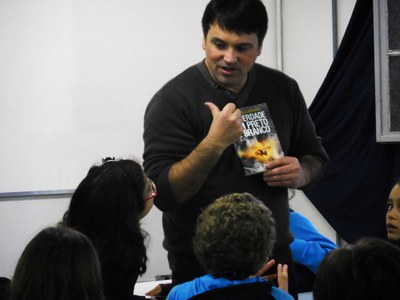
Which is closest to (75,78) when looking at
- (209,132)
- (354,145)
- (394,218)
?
(354,145)

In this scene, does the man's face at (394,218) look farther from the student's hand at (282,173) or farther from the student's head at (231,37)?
the student's head at (231,37)

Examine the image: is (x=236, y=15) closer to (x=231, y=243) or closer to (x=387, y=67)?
(x=231, y=243)

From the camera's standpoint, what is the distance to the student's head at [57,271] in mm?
1508

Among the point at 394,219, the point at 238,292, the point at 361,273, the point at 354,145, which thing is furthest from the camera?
the point at 354,145

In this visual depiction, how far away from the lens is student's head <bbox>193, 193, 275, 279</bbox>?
192 cm

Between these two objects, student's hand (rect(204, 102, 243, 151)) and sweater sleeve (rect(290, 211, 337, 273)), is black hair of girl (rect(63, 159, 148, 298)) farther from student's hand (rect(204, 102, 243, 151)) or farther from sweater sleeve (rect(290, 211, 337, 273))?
sweater sleeve (rect(290, 211, 337, 273))

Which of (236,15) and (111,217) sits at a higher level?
(236,15)

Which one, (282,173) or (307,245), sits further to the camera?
(307,245)

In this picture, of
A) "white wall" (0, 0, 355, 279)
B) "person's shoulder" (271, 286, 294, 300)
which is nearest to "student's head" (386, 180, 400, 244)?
"person's shoulder" (271, 286, 294, 300)

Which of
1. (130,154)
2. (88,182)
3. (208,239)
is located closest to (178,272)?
(208,239)

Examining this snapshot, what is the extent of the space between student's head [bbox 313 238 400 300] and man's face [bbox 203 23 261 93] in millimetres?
748

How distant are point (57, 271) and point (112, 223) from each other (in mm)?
552

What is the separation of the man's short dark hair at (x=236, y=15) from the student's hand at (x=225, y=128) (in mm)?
257

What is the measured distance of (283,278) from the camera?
82.5 inches
